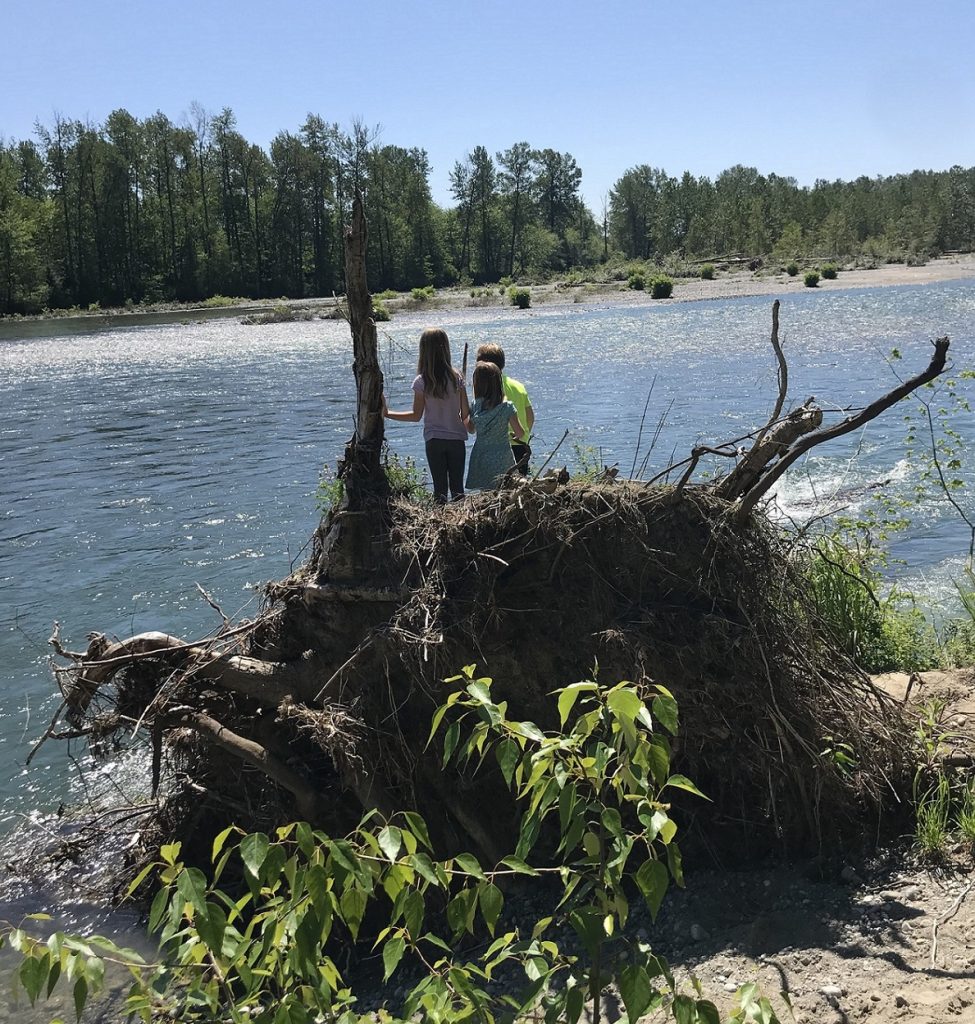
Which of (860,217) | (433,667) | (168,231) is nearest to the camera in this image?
(433,667)

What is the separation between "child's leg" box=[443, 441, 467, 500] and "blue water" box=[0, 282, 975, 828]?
3.10 ft

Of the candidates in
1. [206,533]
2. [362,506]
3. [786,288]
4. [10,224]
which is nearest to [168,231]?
[10,224]

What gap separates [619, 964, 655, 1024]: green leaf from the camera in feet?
7.12

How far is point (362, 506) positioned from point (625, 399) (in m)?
20.3

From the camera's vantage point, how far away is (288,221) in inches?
4126

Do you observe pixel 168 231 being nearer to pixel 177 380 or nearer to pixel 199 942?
pixel 177 380

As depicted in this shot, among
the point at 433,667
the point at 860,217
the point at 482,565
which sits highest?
the point at 860,217

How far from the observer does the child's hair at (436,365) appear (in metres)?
7.57

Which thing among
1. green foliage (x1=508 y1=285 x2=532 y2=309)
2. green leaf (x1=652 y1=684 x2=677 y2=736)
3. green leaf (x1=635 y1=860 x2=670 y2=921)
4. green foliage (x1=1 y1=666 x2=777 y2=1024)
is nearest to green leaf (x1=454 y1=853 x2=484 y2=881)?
green foliage (x1=1 y1=666 x2=777 y2=1024)

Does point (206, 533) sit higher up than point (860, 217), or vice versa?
point (860, 217)

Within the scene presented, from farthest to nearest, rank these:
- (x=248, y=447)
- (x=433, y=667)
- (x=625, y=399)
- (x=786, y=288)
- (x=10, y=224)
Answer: (x=10, y=224) < (x=786, y=288) < (x=625, y=399) < (x=248, y=447) < (x=433, y=667)

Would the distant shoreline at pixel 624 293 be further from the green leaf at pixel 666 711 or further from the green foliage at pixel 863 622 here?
the green leaf at pixel 666 711

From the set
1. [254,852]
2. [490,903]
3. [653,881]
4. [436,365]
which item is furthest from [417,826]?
[436,365]

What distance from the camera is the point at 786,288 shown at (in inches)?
2712
